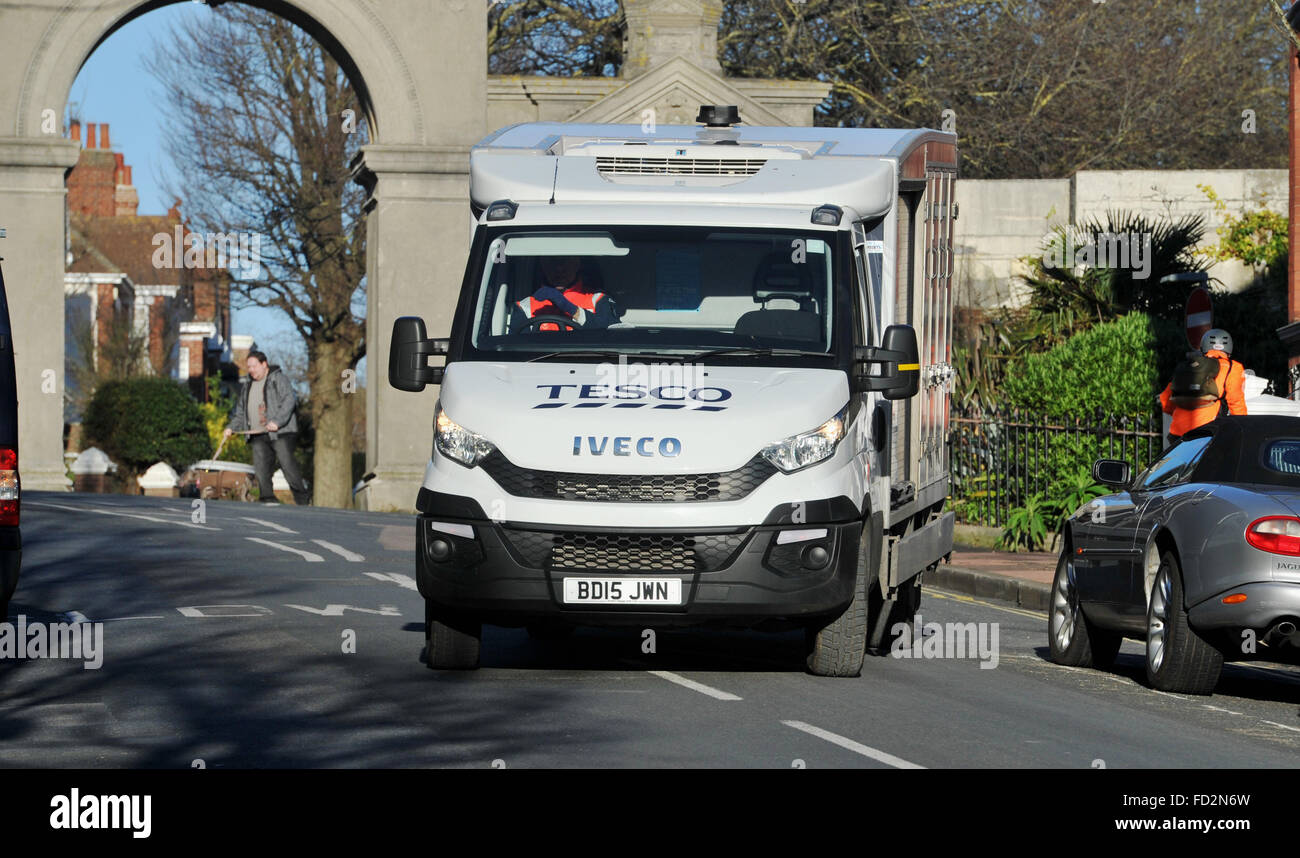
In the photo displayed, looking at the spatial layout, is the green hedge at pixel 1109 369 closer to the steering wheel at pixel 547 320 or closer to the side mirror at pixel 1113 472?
the side mirror at pixel 1113 472

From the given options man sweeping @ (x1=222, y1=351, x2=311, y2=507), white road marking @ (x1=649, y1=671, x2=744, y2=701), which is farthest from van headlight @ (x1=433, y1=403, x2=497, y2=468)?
man sweeping @ (x1=222, y1=351, x2=311, y2=507)

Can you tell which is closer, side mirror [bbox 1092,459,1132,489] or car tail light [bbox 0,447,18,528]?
car tail light [bbox 0,447,18,528]

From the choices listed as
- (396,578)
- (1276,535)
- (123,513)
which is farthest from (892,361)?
(123,513)

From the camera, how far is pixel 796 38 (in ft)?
118

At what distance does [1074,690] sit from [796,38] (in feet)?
87.3

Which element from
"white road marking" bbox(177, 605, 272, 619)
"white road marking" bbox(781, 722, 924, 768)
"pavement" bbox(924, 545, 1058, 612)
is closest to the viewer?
"white road marking" bbox(781, 722, 924, 768)

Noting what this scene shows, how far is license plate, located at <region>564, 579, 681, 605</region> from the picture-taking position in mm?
9164

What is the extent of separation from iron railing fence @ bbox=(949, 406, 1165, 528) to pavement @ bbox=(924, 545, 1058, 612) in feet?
3.28

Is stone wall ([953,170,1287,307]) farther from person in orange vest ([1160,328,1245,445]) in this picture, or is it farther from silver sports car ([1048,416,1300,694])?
silver sports car ([1048,416,1300,694])

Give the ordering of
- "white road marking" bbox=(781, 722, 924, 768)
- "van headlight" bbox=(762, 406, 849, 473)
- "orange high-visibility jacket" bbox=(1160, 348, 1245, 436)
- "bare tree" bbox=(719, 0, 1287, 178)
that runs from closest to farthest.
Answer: "white road marking" bbox=(781, 722, 924, 768), "van headlight" bbox=(762, 406, 849, 473), "orange high-visibility jacket" bbox=(1160, 348, 1245, 436), "bare tree" bbox=(719, 0, 1287, 178)

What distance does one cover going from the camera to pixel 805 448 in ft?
30.7

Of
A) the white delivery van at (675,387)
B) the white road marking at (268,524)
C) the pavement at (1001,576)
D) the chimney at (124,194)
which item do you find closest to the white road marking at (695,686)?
the white delivery van at (675,387)
